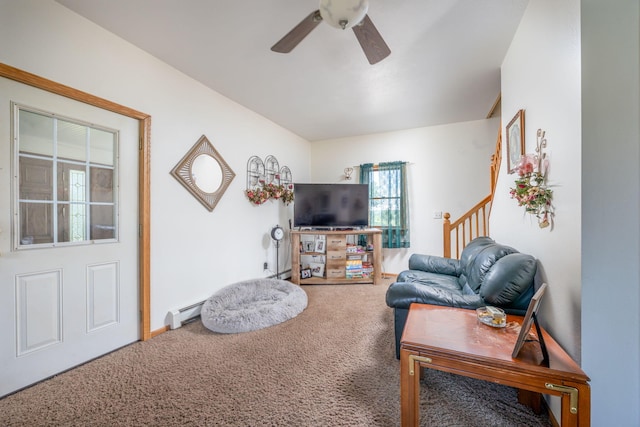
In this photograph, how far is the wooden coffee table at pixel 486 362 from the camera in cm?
93

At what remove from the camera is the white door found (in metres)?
1.52

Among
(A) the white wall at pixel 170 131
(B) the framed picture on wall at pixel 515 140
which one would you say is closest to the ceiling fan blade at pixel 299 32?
(A) the white wall at pixel 170 131

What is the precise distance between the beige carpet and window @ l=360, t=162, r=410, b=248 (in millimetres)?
2268

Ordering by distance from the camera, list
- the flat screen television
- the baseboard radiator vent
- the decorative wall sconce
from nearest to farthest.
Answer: the baseboard radiator vent < the flat screen television < the decorative wall sconce

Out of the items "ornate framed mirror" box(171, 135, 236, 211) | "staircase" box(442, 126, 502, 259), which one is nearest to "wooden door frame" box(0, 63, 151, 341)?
"ornate framed mirror" box(171, 135, 236, 211)

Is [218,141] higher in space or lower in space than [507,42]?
lower

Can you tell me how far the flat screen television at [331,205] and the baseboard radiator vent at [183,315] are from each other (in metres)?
1.86

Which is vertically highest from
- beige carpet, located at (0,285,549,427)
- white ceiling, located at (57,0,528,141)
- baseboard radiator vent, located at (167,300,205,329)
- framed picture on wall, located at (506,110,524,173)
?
white ceiling, located at (57,0,528,141)

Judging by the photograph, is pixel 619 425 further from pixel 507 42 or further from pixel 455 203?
pixel 455 203

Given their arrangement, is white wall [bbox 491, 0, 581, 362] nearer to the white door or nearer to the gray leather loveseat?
the gray leather loveseat

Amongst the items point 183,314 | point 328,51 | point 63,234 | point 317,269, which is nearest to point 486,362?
point 328,51

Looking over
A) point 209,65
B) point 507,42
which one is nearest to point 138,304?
point 209,65

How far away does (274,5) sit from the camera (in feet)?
5.52

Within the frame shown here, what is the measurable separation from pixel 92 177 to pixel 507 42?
3517 millimetres
